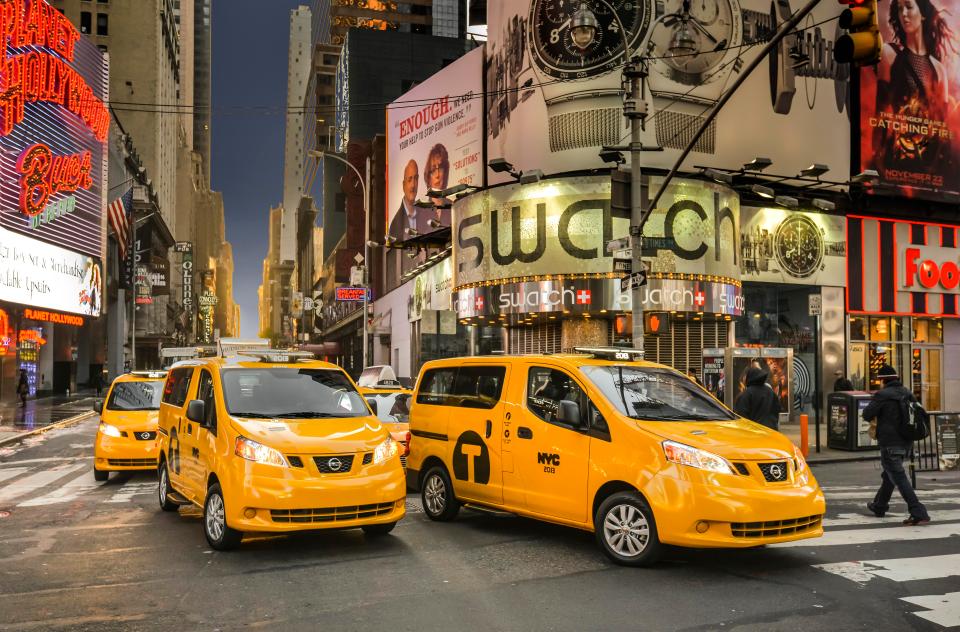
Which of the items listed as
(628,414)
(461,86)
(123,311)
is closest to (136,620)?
(628,414)

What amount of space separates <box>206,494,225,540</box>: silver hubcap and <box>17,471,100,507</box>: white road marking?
4.49 m

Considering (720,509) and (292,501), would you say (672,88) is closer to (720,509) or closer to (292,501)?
(720,509)

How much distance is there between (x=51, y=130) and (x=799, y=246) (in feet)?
122

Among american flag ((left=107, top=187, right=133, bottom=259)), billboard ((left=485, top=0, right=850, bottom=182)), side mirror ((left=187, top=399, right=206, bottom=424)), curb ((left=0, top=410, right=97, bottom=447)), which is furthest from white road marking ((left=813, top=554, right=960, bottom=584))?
american flag ((left=107, top=187, right=133, bottom=259))

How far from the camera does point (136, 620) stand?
596cm

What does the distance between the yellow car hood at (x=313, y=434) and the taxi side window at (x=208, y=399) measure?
51 centimetres

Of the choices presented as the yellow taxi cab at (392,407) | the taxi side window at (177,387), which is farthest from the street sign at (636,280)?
the taxi side window at (177,387)

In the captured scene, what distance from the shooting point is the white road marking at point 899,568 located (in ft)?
23.6

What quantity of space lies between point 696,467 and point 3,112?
129 feet

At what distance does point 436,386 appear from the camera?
10.4 m

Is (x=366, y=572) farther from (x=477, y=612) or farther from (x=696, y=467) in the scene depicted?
(x=696, y=467)

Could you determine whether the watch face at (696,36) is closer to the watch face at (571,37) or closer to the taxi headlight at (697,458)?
the watch face at (571,37)

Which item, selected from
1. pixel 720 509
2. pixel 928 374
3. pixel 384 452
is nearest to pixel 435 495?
pixel 384 452

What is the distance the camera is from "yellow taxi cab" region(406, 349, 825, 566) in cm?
708
